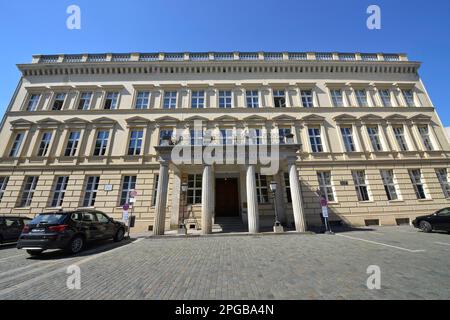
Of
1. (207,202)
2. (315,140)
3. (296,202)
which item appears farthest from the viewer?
(315,140)

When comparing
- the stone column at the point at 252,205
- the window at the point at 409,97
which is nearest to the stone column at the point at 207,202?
the stone column at the point at 252,205

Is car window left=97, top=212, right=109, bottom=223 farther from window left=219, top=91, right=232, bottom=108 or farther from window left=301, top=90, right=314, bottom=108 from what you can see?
window left=301, top=90, right=314, bottom=108

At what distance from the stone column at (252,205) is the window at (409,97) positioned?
781 inches

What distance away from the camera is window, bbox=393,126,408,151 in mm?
16359

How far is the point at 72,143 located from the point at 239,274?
19125mm

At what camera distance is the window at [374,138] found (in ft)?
53.3

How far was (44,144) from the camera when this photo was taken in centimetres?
1590

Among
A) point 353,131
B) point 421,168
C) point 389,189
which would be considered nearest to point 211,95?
point 353,131

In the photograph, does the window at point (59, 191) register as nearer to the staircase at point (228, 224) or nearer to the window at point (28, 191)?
the window at point (28, 191)

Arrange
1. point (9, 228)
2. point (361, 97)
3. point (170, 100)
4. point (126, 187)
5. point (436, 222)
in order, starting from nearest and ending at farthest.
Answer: point (9, 228) < point (436, 222) < point (126, 187) < point (170, 100) < point (361, 97)

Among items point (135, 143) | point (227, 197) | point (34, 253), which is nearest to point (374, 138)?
point (227, 197)

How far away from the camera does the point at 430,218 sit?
1056 centimetres

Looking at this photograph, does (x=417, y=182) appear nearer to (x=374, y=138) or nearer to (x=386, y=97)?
(x=374, y=138)

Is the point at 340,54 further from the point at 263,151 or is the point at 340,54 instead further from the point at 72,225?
the point at 72,225
